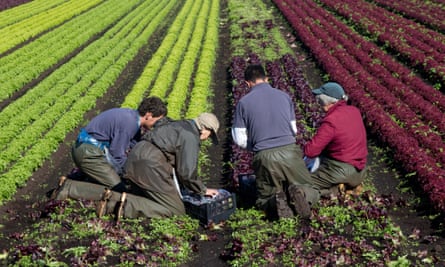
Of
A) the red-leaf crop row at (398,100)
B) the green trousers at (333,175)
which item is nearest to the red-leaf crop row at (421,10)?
the red-leaf crop row at (398,100)

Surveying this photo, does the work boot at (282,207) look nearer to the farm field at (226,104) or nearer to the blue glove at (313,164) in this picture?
the farm field at (226,104)

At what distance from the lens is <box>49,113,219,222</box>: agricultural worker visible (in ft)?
23.7

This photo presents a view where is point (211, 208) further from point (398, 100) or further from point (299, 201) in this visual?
point (398, 100)

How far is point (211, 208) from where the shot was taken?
7238mm

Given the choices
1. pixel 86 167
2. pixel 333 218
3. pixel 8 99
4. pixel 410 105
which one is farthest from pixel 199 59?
pixel 333 218

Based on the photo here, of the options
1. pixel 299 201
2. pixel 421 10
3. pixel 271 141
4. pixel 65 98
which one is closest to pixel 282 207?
pixel 299 201

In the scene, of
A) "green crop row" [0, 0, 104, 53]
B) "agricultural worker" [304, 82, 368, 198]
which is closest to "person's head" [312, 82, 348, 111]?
"agricultural worker" [304, 82, 368, 198]

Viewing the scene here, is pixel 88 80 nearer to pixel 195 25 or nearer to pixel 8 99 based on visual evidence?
pixel 8 99

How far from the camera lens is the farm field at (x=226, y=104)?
659 cm

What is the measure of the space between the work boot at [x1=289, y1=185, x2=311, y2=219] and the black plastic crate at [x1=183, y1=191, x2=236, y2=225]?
3.17ft

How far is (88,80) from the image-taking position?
17.0 metres

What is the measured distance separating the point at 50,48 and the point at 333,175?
1837 centimetres

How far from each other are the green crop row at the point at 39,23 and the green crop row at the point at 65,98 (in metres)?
4.32

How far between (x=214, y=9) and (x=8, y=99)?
1940cm
